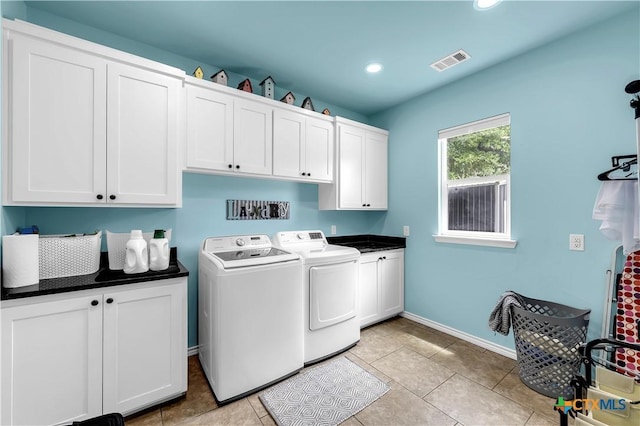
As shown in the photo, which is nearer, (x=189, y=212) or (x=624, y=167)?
(x=624, y=167)

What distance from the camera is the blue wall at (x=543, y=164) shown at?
6.37 feet

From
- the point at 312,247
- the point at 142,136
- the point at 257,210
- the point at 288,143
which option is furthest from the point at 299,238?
the point at 142,136

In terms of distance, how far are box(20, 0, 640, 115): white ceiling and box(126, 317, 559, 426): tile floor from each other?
8.77 feet

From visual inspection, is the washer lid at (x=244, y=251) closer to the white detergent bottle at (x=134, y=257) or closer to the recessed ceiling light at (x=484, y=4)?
the white detergent bottle at (x=134, y=257)

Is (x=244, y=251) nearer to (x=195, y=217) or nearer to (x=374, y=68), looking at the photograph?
(x=195, y=217)

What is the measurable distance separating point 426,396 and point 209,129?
2.62 metres

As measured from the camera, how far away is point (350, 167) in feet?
10.4

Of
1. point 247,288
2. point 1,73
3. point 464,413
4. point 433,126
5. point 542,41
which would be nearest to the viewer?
point 1,73

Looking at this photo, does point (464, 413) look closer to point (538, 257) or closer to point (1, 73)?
point (538, 257)

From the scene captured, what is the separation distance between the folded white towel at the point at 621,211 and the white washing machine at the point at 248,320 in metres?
2.04

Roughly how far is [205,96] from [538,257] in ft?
10.1

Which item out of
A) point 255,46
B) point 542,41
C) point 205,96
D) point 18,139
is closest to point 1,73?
point 18,139

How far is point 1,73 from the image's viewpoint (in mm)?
1457

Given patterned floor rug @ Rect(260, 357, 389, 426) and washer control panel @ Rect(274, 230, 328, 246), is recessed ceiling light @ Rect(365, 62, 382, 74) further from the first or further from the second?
patterned floor rug @ Rect(260, 357, 389, 426)
